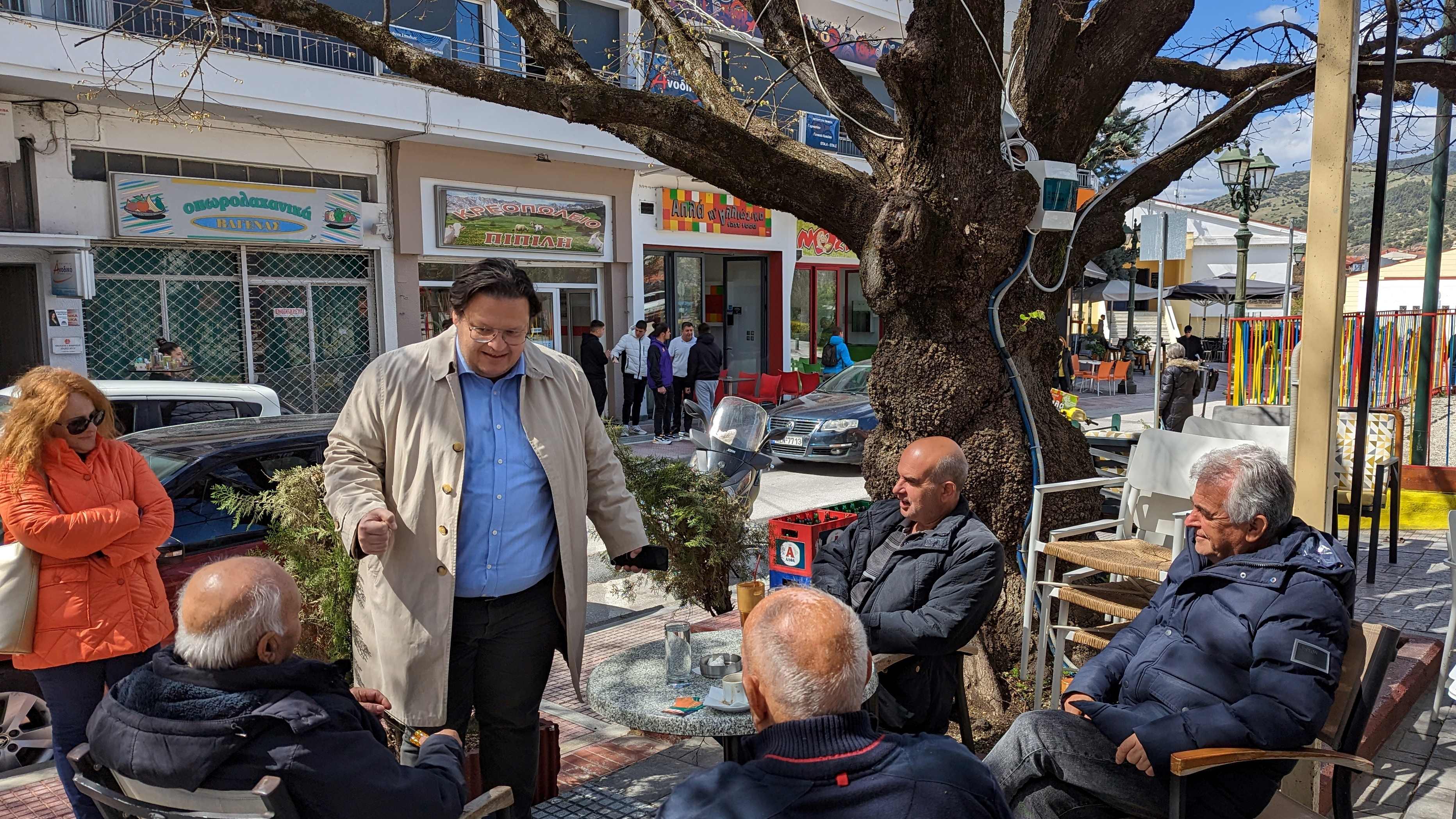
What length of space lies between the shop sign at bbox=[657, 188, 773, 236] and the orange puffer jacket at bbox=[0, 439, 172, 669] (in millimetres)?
15833

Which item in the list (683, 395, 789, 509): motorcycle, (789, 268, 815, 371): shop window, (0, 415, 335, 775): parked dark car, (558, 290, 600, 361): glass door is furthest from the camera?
(789, 268, 815, 371): shop window

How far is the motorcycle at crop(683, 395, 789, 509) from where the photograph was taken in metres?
6.78

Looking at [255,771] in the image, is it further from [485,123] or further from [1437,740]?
[485,123]

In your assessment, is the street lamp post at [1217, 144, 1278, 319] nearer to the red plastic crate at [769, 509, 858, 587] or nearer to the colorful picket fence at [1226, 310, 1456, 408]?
the colorful picket fence at [1226, 310, 1456, 408]

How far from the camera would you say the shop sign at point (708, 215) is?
63.3 ft

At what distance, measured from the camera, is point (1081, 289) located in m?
28.0

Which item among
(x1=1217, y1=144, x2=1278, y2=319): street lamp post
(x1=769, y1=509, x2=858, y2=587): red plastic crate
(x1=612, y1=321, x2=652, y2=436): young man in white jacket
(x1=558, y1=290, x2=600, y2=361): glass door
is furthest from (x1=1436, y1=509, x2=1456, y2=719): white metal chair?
(x1=558, y1=290, x2=600, y2=361): glass door

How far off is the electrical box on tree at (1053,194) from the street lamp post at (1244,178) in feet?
33.5

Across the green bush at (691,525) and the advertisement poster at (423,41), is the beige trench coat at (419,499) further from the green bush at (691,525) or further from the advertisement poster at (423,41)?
the advertisement poster at (423,41)

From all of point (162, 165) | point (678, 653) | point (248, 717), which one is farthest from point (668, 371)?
point (248, 717)

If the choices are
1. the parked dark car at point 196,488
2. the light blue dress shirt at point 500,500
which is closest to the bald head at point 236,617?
the light blue dress shirt at point 500,500

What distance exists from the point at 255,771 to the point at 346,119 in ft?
42.4

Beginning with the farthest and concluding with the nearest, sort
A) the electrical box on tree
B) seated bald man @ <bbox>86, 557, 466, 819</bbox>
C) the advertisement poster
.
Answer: the advertisement poster
the electrical box on tree
seated bald man @ <bbox>86, 557, 466, 819</bbox>

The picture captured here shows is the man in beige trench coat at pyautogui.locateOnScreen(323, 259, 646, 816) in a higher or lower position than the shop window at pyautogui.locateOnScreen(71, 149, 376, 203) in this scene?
lower
